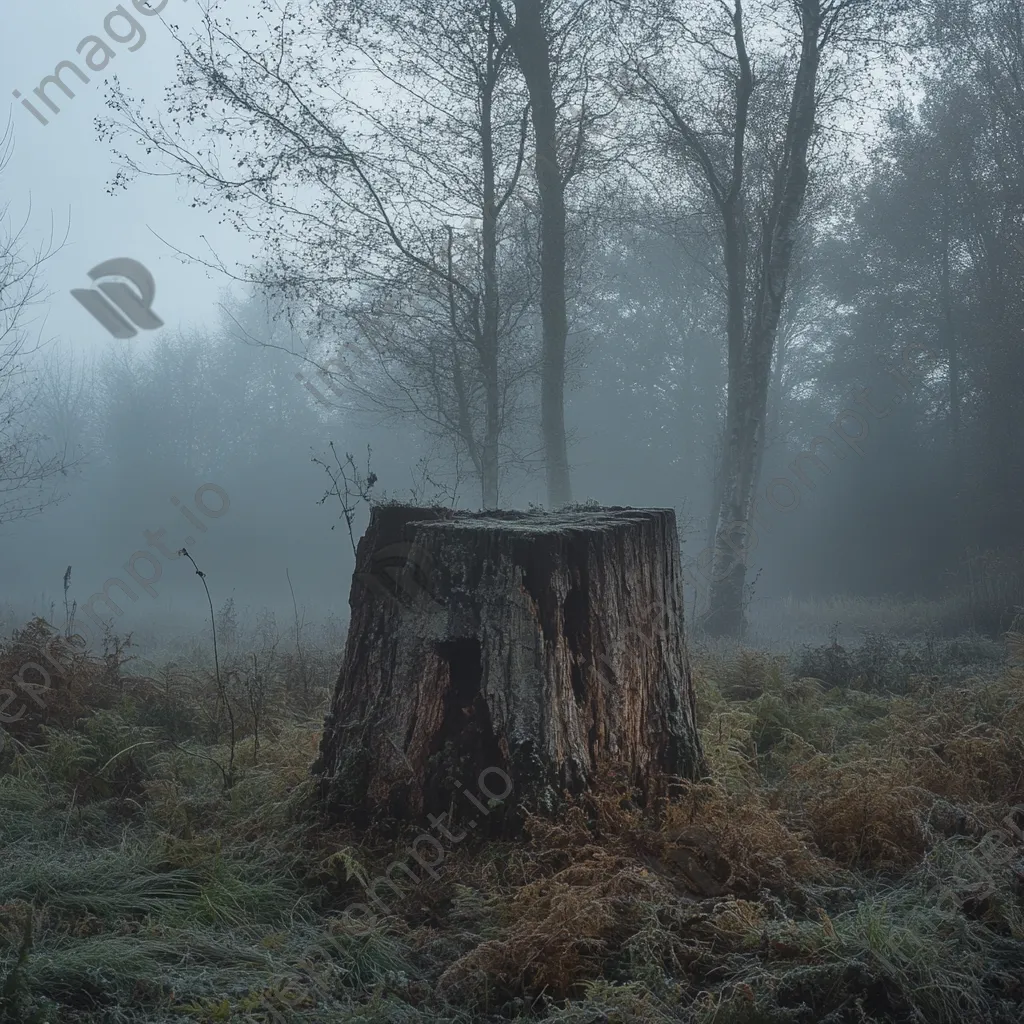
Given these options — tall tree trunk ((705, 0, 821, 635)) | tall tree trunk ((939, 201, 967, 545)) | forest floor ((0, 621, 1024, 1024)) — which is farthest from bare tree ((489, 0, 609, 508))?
tall tree trunk ((939, 201, 967, 545))

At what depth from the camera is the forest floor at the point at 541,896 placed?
2729mm

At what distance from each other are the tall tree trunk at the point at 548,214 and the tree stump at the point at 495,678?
9.41m

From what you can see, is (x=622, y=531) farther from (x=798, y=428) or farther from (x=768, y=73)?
(x=798, y=428)

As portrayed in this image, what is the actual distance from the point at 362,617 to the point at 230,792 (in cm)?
117

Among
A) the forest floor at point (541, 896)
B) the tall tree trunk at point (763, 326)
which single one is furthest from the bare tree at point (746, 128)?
the forest floor at point (541, 896)

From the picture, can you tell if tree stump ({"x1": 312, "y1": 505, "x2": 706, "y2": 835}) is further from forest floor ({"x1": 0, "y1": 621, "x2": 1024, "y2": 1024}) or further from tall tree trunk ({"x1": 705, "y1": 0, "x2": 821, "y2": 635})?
tall tree trunk ({"x1": 705, "y1": 0, "x2": 821, "y2": 635})

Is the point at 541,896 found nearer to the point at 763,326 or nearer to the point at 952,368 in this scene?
the point at 763,326

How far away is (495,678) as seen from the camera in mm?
3982

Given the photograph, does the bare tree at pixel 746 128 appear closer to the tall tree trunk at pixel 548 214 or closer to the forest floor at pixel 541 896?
the tall tree trunk at pixel 548 214

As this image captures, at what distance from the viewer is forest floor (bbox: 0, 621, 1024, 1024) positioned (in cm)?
273

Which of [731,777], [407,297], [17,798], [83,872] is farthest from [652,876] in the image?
[407,297]

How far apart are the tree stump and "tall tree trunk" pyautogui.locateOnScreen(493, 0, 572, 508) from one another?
9.41 m

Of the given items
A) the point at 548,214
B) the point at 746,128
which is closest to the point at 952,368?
the point at 746,128

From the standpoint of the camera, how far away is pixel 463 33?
1362 centimetres
